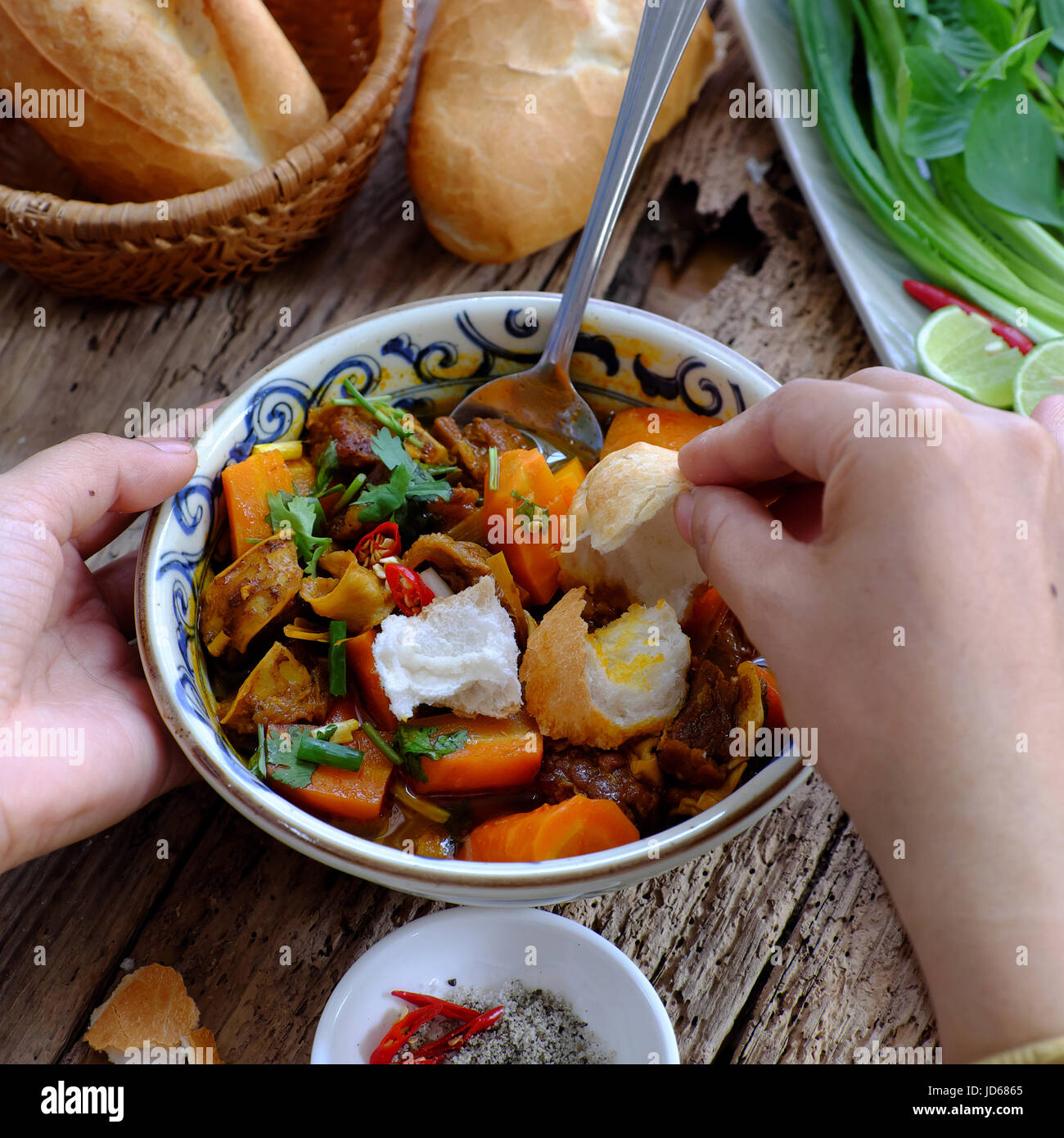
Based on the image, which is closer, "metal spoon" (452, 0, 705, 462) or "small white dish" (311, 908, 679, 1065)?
"small white dish" (311, 908, 679, 1065)

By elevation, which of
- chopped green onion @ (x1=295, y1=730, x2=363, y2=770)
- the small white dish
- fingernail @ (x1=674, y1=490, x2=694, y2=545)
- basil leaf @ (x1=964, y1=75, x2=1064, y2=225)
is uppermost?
basil leaf @ (x1=964, y1=75, x2=1064, y2=225)

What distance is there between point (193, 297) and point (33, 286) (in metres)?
0.48

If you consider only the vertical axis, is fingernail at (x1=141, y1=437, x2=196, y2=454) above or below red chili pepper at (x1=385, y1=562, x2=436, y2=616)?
above

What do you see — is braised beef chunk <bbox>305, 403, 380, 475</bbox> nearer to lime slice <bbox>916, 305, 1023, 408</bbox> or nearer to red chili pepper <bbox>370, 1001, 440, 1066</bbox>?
red chili pepper <bbox>370, 1001, 440, 1066</bbox>

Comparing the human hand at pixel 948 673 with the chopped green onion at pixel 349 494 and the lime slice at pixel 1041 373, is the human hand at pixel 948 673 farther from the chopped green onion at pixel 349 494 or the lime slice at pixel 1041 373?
the lime slice at pixel 1041 373

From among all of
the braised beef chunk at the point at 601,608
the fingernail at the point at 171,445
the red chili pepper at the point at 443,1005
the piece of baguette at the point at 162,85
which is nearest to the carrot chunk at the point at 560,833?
the red chili pepper at the point at 443,1005

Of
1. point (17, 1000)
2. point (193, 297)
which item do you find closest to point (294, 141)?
point (193, 297)

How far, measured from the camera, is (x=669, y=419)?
2.27 metres

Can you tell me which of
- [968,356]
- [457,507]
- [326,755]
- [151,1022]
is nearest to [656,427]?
[457,507]

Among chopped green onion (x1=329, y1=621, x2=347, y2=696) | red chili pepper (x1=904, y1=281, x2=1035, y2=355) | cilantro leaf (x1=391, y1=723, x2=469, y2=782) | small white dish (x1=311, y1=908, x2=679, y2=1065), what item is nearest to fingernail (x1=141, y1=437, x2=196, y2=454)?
chopped green onion (x1=329, y1=621, x2=347, y2=696)

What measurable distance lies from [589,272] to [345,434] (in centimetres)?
64

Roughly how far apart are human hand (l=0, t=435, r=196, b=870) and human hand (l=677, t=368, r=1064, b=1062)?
1239mm

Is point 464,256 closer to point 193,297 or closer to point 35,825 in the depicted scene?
point 193,297

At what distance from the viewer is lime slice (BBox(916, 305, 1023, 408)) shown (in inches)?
109
